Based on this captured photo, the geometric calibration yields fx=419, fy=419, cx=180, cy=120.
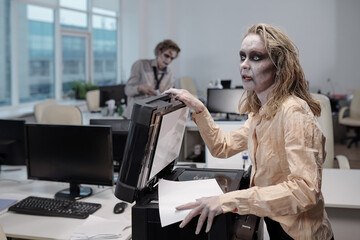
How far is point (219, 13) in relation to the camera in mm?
9703

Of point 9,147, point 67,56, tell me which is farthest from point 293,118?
point 67,56

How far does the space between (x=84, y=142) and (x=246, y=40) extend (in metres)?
1.43

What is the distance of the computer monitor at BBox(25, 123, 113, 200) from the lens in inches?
94.7

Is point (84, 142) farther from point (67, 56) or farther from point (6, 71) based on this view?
point (67, 56)

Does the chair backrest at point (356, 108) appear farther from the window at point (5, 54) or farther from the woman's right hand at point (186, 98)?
the woman's right hand at point (186, 98)

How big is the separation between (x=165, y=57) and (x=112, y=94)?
1.92m

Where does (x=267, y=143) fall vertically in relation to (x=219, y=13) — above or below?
below

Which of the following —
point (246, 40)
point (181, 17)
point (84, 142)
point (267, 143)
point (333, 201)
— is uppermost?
point (181, 17)

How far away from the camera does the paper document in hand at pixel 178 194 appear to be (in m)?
1.12

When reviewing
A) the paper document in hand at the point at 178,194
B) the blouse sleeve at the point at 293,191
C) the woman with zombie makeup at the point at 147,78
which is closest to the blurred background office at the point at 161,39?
the woman with zombie makeup at the point at 147,78

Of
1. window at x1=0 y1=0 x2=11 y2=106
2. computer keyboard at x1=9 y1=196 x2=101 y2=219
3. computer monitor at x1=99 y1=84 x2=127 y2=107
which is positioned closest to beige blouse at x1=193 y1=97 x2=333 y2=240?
computer keyboard at x1=9 y1=196 x2=101 y2=219

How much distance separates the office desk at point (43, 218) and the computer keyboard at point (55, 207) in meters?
0.03

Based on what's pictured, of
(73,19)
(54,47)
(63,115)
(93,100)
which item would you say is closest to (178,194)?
(63,115)

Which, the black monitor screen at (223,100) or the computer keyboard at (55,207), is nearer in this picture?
the computer keyboard at (55,207)
